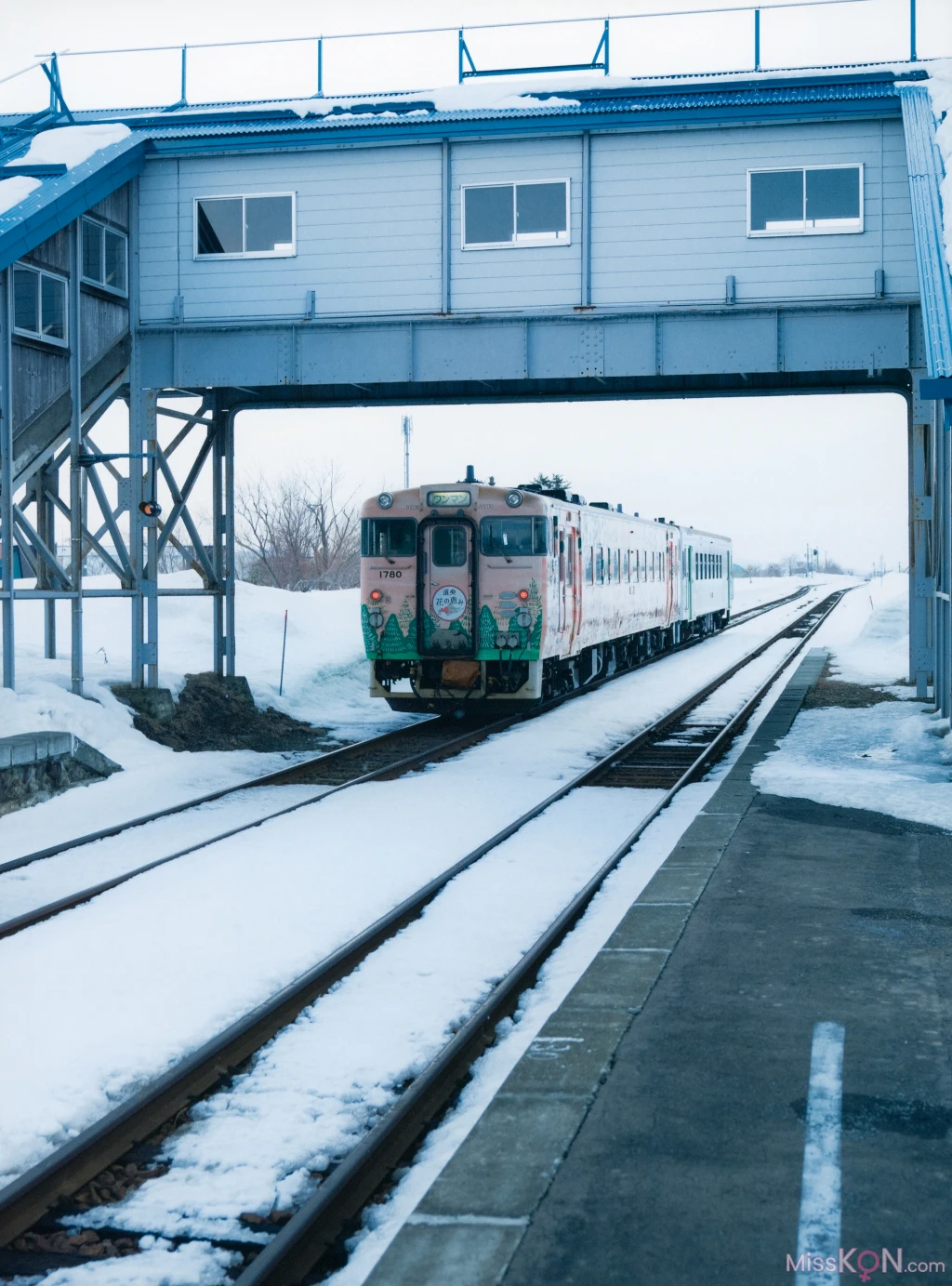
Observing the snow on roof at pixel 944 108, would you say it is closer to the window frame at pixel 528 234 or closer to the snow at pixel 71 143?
the window frame at pixel 528 234

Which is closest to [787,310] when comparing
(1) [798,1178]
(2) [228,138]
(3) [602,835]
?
(2) [228,138]

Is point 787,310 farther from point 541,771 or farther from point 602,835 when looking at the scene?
point 602,835

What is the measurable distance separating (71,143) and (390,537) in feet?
22.6

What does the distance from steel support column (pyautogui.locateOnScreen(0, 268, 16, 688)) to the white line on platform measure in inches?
429

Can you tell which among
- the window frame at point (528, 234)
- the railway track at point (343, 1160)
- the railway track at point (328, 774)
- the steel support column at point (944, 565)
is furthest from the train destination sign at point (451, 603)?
the railway track at point (343, 1160)

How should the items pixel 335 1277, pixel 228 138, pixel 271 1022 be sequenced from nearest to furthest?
pixel 335 1277, pixel 271 1022, pixel 228 138

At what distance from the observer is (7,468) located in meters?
14.9

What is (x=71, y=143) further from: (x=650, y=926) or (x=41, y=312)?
(x=650, y=926)

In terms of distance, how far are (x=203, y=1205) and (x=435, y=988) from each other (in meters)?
2.42

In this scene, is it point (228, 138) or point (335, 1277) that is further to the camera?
point (228, 138)

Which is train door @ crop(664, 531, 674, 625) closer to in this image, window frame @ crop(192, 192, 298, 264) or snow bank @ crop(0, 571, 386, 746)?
snow bank @ crop(0, 571, 386, 746)

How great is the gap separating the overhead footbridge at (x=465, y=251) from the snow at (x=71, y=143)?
62 millimetres

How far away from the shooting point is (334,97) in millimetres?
19266

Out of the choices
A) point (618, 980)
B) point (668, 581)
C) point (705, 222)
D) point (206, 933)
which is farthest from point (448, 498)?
point (668, 581)
